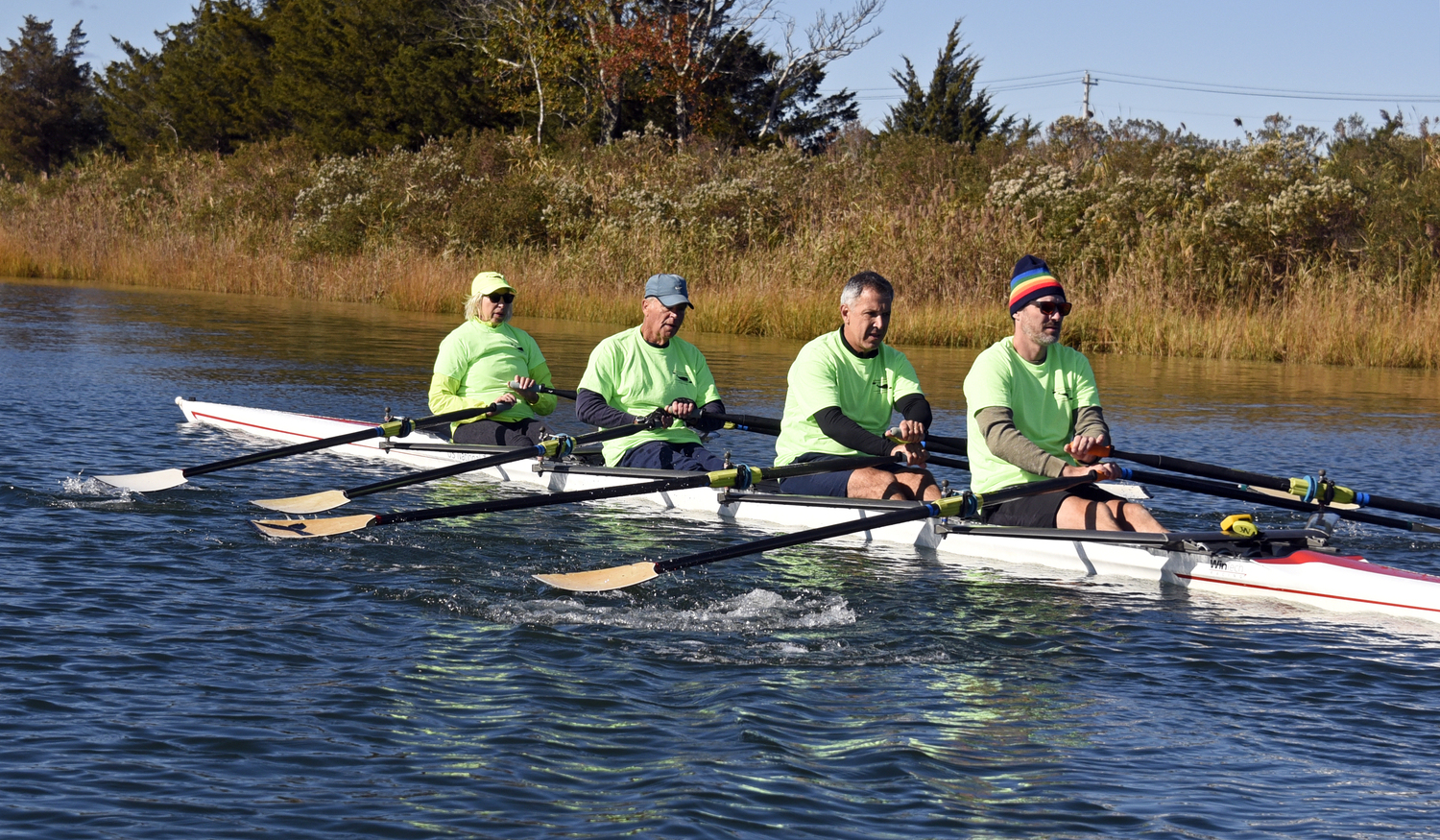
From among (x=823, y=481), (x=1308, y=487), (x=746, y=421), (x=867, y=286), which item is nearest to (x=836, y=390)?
(x=823, y=481)

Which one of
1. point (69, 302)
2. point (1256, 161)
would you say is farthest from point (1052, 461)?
point (69, 302)

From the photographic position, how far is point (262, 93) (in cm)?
4741

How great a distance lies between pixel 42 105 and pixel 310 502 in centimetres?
5926

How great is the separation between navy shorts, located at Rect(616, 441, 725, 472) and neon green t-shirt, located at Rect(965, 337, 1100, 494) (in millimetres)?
2066

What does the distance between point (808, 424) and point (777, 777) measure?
3.72 metres

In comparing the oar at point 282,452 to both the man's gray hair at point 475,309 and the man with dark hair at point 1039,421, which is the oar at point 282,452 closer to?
the man's gray hair at point 475,309

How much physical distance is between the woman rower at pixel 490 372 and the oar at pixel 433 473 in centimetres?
76

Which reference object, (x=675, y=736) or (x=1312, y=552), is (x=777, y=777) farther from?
(x=1312, y=552)

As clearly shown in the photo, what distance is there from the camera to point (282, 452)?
9.05m

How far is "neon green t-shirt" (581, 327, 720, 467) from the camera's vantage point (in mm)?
8742

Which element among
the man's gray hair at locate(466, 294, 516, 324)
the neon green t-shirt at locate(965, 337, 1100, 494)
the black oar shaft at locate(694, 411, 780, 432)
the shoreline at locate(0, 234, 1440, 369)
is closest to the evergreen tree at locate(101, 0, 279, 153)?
the shoreline at locate(0, 234, 1440, 369)

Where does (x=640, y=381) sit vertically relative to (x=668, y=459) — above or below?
above

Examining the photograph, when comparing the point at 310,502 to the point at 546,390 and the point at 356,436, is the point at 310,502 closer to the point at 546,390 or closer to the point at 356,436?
the point at 356,436

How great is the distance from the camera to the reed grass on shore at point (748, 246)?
63.3 feet
